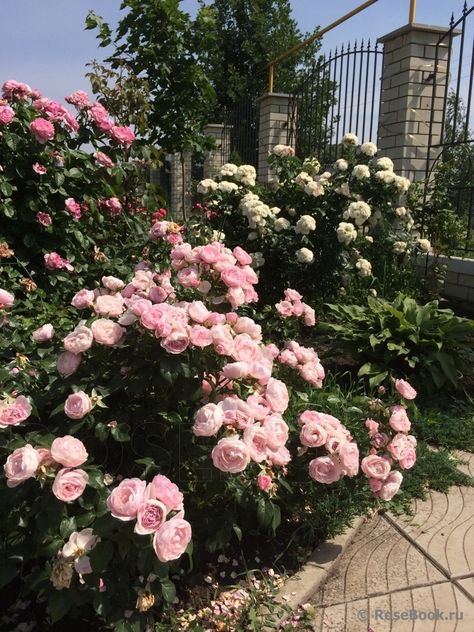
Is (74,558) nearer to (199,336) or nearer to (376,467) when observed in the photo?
(199,336)

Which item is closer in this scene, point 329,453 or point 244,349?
point 244,349

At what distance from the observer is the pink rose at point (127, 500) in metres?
1.31

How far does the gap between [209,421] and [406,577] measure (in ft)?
3.44

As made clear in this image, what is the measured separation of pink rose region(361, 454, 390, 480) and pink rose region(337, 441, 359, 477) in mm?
101

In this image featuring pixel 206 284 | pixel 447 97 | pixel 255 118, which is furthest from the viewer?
pixel 255 118

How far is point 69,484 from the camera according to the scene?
1392 millimetres

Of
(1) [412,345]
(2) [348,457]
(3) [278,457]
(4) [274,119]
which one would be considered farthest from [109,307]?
(4) [274,119]

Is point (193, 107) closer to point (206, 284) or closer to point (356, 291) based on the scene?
point (356, 291)

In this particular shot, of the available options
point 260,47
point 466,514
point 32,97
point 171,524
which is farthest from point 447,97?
point 260,47

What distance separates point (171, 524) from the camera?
133cm

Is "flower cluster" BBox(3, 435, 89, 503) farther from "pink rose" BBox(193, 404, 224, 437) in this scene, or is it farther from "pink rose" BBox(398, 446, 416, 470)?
"pink rose" BBox(398, 446, 416, 470)

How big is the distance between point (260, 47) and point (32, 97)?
62.9 feet

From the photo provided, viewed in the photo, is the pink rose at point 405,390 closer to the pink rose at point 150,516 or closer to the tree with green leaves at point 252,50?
the pink rose at point 150,516

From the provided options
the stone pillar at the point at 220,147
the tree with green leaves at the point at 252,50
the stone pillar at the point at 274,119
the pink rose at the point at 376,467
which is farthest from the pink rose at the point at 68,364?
the tree with green leaves at the point at 252,50
